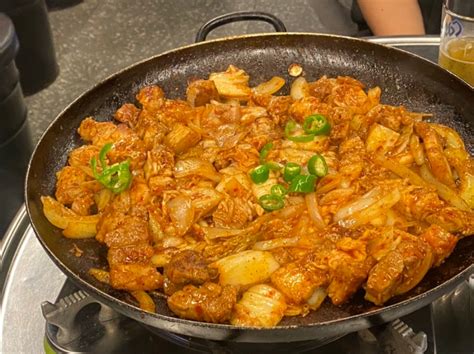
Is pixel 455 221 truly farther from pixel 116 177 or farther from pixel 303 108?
pixel 116 177

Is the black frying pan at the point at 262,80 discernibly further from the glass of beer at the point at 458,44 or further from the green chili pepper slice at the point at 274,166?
the green chili pepper slice at the point at 274,166

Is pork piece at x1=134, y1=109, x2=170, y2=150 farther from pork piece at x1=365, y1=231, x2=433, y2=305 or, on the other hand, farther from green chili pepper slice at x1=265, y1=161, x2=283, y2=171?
pork piece at x1=365, y1=231, x2=433, y2=305

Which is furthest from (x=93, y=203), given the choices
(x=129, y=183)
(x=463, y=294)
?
(x=463, y=294)

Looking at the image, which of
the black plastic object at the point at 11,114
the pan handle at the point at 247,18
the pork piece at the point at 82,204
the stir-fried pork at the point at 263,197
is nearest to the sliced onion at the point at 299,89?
the stir-fried pork at the point at 263,197

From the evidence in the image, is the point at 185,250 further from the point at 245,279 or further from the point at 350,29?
the point at 350,29

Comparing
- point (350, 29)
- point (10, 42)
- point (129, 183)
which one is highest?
point (129, 183)

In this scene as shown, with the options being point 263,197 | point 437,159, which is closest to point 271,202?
point 263,197

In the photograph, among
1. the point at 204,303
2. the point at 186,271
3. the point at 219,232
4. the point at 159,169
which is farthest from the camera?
the point at 159,169
